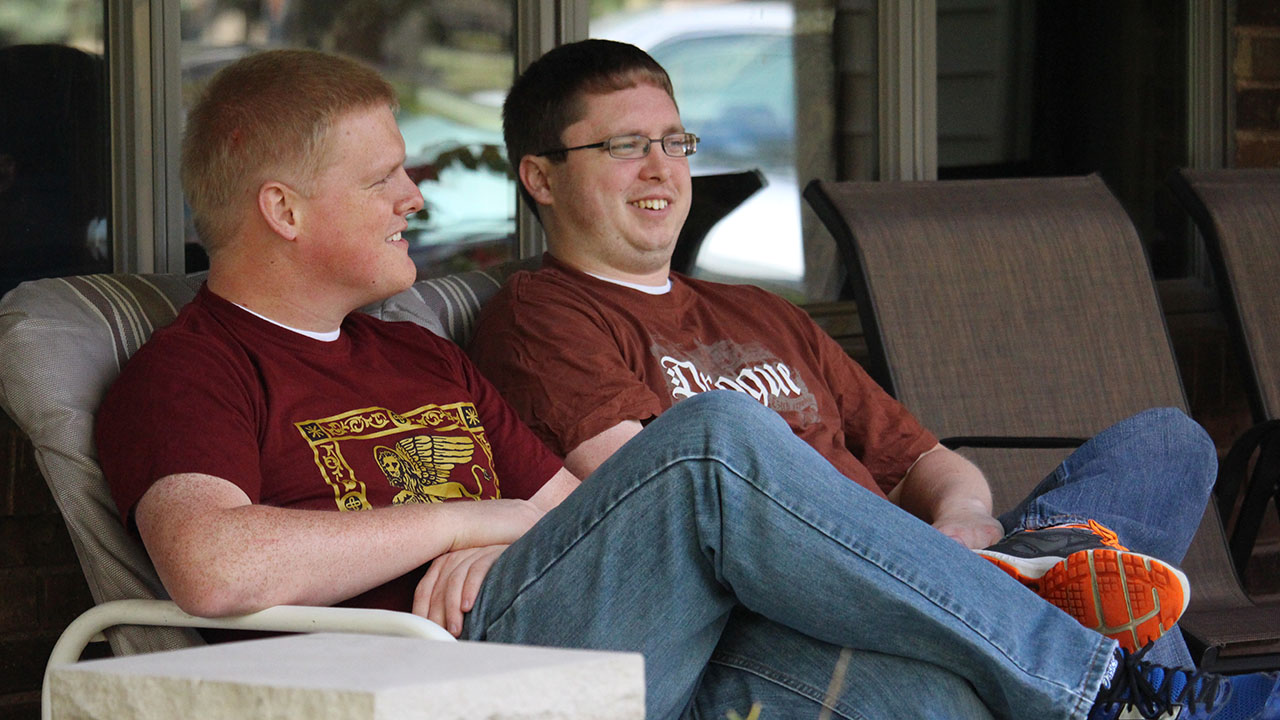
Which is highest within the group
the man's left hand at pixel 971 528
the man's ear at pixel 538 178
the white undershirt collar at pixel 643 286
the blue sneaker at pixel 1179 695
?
the man's ear at pixel 538 178

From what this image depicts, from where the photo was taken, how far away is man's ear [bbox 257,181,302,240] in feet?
6.26

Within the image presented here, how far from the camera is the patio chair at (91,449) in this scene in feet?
5.16

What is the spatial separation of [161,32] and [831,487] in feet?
5.51

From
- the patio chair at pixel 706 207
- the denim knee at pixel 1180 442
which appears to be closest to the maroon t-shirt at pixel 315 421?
the denim knee at pixel 1180 442

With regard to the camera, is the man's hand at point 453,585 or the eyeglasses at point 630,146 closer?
the man's hand at point 453,585

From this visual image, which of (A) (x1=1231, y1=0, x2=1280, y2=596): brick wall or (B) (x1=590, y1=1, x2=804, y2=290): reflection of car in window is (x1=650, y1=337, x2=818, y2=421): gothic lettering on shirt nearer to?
(B) (x1=590, y1=1, x2=804, y2=290): reflection of car in window

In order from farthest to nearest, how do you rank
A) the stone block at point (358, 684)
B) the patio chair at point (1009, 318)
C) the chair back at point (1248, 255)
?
1. the chair back at point (1248, 255)
2. the patio chair at point (1009, 318)
3. the stone block at point (358, 684)

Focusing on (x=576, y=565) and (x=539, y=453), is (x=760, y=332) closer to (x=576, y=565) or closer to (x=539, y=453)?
(x=539, y=453)

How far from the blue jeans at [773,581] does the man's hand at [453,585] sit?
2 centimetres

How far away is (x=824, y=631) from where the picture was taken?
5.32 feet

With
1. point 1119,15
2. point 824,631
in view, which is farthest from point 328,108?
point 1119,15

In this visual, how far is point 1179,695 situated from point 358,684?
114 cm

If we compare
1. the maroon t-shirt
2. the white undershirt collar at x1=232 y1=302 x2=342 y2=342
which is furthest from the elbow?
the white undershirt collar at x1=232 y1=302 x2=342 y2=342

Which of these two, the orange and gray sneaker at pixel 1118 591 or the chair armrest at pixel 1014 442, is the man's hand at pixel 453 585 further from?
the chair armrest at pixel 1014 442
